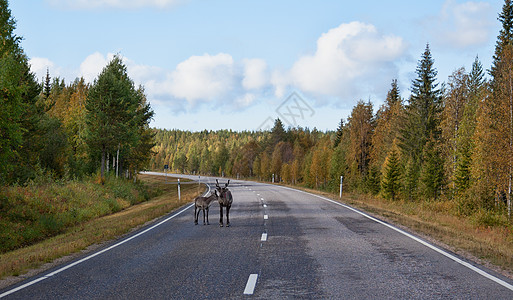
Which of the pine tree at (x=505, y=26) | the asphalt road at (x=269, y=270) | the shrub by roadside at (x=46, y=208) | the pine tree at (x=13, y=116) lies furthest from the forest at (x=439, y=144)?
the pine tree at (x=13, y=116)

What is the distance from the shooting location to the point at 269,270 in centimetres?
742

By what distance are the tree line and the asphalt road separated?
56.7 feet

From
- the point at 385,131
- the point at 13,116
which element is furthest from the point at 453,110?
the point at 13,116

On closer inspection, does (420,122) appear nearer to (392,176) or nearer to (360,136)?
(392,176)

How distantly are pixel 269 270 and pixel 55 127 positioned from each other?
40456mm

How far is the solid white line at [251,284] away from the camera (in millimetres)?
5964

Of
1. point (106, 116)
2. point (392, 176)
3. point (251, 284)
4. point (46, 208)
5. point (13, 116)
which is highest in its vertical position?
point (106, 116)

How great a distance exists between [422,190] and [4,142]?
109 ft

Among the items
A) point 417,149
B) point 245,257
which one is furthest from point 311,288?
point 417,149

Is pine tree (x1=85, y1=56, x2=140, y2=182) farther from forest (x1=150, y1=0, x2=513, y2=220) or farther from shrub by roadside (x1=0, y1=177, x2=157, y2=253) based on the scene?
forest (x1=150, y1=0, x2=513, y2=220)

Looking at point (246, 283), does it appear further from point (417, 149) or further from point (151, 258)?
point (417, 149)

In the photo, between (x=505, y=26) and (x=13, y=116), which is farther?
(x=505, y=26)

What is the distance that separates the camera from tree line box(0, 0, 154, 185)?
2462cm

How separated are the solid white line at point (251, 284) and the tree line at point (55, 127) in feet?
66.5
